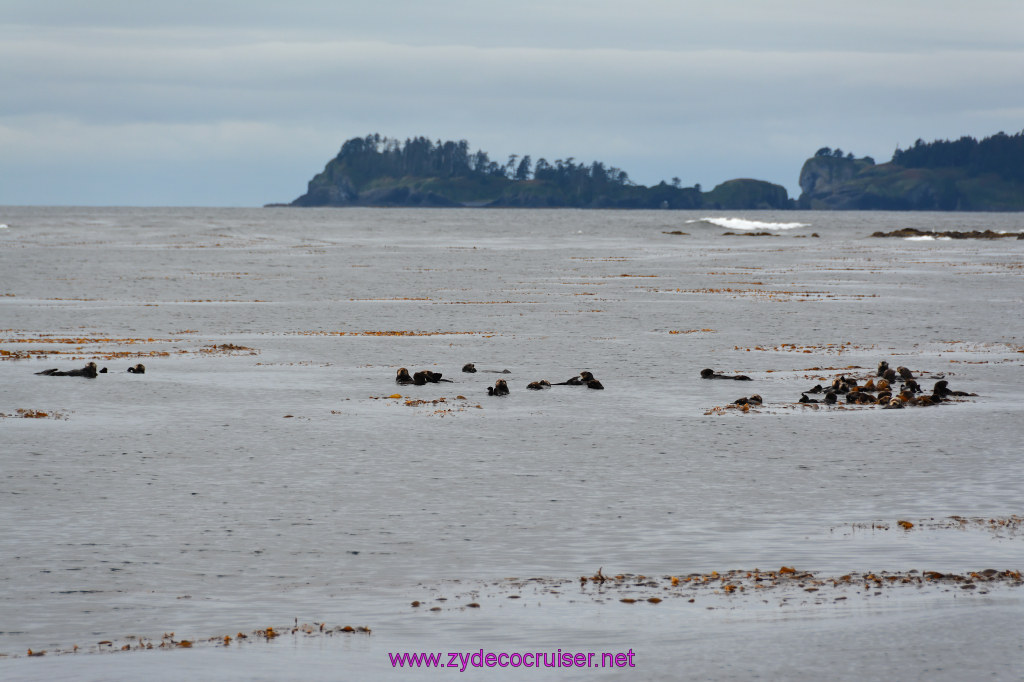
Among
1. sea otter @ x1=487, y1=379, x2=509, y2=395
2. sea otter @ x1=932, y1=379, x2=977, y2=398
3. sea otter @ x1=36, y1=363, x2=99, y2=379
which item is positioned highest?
sea otter @ x1=932, y1=379, x2=977, y2=398

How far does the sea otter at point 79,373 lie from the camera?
2747 centimetres

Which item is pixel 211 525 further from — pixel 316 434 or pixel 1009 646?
pixel 1009 646

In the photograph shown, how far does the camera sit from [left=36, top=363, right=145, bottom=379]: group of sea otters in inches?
1082

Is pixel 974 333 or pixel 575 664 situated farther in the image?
pixel 974 333

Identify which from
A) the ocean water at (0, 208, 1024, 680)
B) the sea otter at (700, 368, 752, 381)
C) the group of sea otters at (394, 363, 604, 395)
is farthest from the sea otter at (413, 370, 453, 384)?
the sea otter at (700, 368, 752, 381)

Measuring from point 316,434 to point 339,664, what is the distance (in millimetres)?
11364

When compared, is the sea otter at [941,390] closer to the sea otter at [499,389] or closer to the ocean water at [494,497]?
the ocean water at [494,497]

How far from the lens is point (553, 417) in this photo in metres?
22.8

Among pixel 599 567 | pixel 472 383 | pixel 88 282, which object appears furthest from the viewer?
pixel 88 282

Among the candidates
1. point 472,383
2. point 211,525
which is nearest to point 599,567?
point 211,525

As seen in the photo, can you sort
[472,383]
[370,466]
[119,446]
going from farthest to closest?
1. [472,383]
2. [119,446]
3. [370,466]

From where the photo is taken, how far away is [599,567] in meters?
12.5

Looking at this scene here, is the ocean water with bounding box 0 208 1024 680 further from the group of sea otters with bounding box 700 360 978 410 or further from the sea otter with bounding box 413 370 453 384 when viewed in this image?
the sea otter with bounding box 413 370 453 384

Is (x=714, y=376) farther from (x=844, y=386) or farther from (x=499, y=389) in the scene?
(x=499, y=389)
